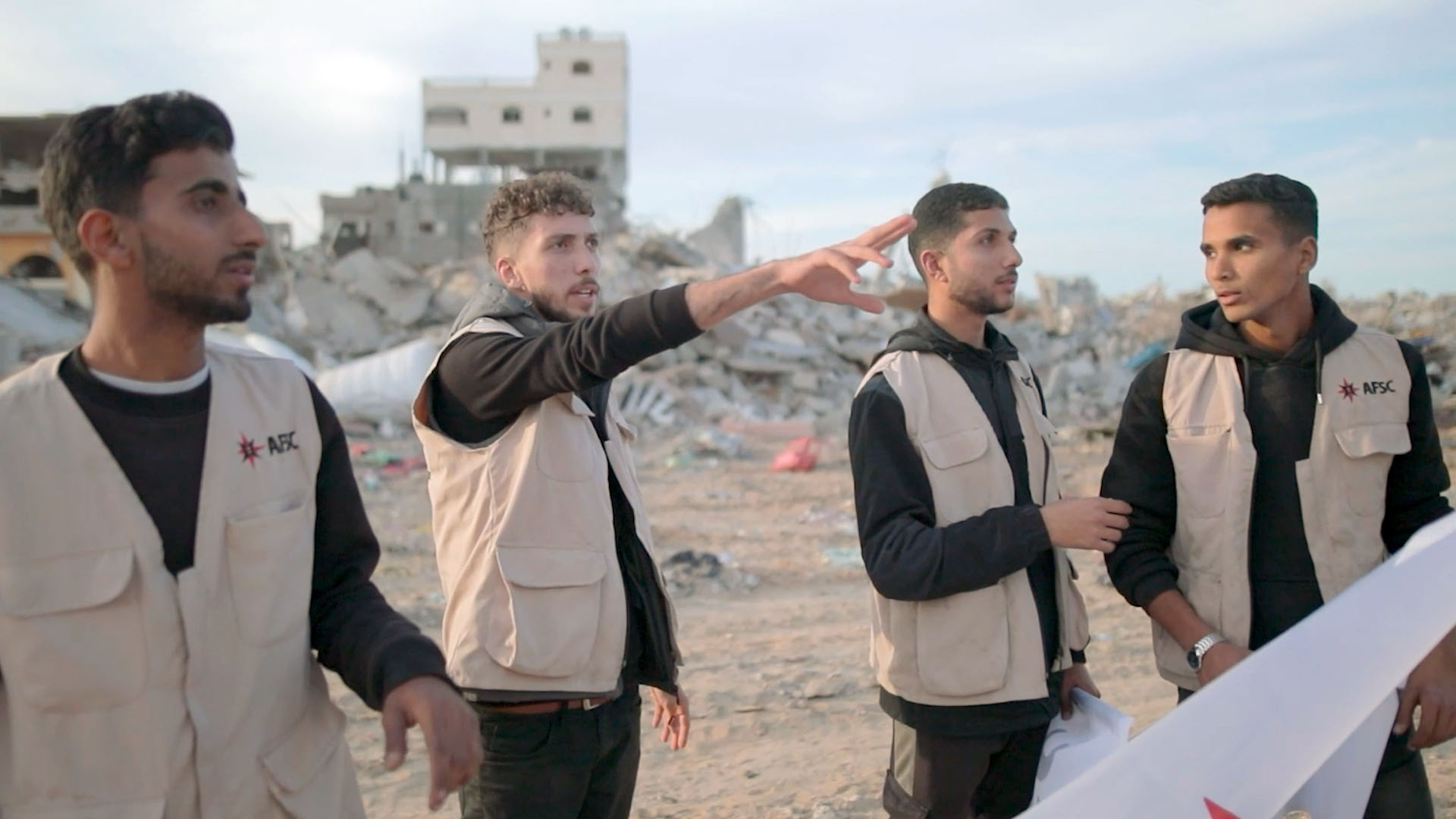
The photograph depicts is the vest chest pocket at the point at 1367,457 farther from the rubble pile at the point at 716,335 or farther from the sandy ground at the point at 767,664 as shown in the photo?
the rubble pile at the point at 716,335

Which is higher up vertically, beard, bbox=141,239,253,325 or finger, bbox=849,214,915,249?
finger, bbox=849,214,915,249

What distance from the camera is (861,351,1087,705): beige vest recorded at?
2730 mm

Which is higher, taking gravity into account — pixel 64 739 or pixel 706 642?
pixel 64 739

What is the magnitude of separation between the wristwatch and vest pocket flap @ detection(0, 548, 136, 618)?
238cm

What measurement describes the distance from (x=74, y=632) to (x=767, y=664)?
4.96 meters

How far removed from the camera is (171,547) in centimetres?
175

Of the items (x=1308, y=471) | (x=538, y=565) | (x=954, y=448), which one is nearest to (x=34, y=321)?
(x=538, y=565)

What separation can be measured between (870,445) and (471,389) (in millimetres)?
1026

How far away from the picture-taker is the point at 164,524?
1750 mm

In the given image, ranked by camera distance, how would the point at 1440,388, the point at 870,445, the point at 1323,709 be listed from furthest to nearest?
the point at 1440,388, the point at 870,445, the point at 1323,709

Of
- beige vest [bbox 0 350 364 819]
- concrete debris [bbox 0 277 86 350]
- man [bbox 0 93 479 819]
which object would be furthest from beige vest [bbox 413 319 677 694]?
concrete debris [bbox 0 277 86 350]

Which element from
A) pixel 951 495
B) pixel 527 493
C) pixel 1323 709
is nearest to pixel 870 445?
pixel 951 495

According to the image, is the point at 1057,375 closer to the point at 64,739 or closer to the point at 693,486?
the point at 693,486

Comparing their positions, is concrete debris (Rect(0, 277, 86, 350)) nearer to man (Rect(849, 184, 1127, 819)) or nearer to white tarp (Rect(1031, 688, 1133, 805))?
man (Rect(849, 184, 1127, 819))
